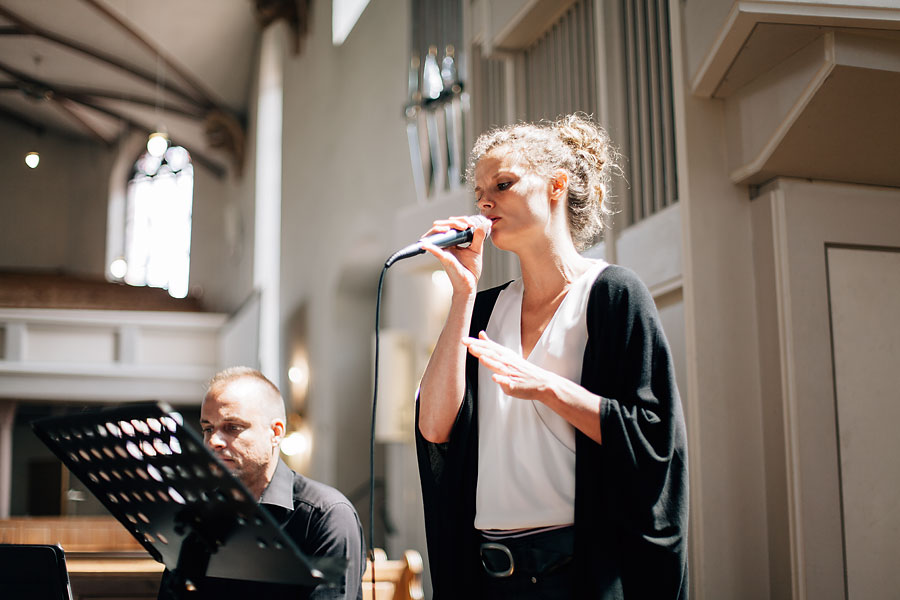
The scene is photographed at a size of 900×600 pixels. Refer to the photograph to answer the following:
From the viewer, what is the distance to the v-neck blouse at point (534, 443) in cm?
174

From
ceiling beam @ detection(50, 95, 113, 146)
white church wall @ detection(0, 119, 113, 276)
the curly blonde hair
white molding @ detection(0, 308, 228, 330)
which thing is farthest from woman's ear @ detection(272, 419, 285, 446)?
ceiling beam @ detection(50, 95, 113, 146)

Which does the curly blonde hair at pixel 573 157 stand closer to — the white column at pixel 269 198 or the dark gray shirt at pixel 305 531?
the dark gray shirt at pixel 305 531

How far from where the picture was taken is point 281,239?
40.2 ft

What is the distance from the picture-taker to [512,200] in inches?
74.2

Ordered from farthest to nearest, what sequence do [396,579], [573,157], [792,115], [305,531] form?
[396,579], [792,115], [305,531], [573,157]

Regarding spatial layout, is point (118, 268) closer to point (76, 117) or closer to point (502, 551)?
point (76, 117)

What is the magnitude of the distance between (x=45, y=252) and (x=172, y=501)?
1474cm

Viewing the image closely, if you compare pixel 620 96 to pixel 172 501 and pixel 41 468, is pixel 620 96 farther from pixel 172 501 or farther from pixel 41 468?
pixel 41 468

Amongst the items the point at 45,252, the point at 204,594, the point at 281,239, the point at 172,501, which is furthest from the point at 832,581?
the point at 45,252

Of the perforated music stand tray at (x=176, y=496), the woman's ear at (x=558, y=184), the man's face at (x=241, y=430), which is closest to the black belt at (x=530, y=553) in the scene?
the perforated music stand tray at (x=176, y=496)

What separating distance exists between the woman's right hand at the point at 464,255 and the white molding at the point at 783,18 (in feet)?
3.52

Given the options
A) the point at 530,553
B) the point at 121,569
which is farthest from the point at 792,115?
the point at 121,569

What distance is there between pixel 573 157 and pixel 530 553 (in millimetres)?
814

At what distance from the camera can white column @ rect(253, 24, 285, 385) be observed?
1238 cm
